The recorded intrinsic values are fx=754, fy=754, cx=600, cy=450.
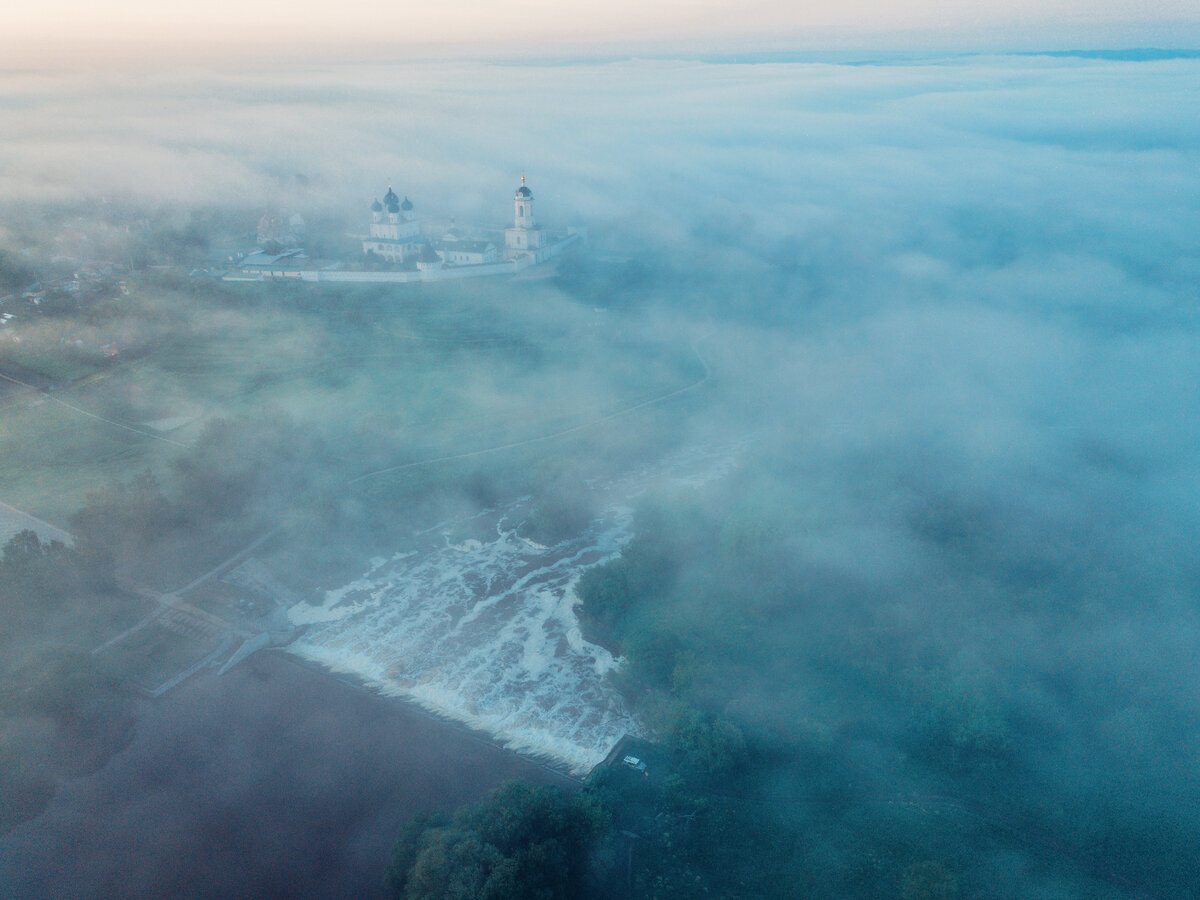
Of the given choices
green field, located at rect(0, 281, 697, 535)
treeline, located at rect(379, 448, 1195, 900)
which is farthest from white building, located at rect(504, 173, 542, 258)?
treeline, located at rect(379, 448, 1195, 900)

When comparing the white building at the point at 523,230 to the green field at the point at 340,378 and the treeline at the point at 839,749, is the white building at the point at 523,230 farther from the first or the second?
the treeline at the point at 839,749

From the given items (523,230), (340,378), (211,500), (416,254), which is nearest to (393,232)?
(416,254)

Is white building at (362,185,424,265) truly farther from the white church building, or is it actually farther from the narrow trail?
the narrow trail

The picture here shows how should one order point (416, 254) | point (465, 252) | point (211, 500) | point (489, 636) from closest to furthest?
point (489, 636), point (211, 500), point (416, 254), point (465, 252)

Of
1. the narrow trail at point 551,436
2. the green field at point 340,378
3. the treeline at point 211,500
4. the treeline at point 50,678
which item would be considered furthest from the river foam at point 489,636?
the green field at point 340,378

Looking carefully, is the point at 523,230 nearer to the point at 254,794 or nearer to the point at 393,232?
the point at 393,232
